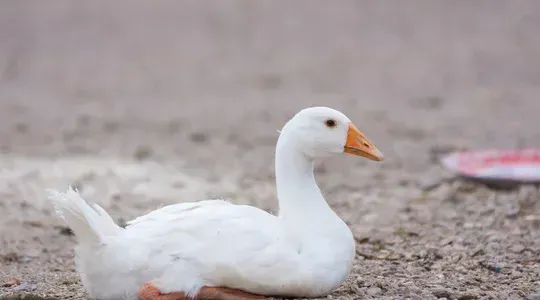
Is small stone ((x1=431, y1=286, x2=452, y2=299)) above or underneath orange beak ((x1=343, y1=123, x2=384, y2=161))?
underneath

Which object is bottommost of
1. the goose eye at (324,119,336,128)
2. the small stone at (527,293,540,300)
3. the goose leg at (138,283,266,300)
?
the goose leg at (138,283,266,300)

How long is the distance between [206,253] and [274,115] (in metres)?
7.88

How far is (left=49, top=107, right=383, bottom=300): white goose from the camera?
4.68m

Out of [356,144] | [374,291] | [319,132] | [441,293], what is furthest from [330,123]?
[441,293]

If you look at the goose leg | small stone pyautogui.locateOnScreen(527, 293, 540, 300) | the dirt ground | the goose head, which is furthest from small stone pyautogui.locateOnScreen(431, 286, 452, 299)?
the goose leg

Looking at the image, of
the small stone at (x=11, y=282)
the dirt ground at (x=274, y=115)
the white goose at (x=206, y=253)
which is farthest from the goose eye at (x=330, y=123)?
the small stone at (x=11, y=282)

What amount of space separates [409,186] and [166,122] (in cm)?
433

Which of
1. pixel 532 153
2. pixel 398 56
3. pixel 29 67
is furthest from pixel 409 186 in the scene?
pixel 29 67

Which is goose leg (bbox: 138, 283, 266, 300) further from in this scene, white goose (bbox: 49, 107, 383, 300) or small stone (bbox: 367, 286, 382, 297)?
small stone (bbox: 367, 286, 382, 297)

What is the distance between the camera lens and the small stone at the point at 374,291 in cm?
527

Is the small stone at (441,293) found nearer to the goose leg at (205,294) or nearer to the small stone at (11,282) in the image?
the goose leg at (205,294)

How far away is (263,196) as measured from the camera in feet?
27.6

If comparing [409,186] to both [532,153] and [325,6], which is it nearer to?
[532,153]

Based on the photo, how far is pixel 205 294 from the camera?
15.4 ft
